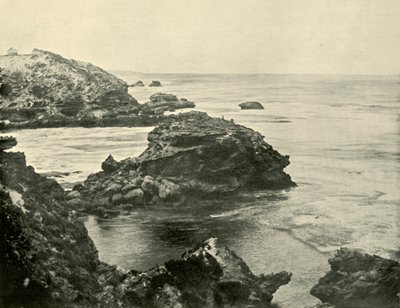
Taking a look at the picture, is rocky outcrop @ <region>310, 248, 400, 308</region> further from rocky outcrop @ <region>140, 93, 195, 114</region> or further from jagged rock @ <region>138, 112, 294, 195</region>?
rocky outcrop @ <region>140, 93, 195, 114</region>

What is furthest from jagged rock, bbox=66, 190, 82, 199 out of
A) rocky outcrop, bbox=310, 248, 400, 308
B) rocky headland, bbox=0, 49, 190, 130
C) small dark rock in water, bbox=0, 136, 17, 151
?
rocky outcrop, bbox=310, 248, 400, 308

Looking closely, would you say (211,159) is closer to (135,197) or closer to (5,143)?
(135,197)

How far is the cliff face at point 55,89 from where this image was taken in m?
13.3

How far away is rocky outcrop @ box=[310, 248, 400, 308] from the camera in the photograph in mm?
5602

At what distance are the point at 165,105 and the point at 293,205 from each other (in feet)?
32.7

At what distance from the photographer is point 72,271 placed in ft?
15.1

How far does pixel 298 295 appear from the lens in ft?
20.3

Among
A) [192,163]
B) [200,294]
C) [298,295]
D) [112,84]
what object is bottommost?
[298,295]

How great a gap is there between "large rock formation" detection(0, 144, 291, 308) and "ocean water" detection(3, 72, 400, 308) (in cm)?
110

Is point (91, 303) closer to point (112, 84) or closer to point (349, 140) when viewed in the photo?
point (349, 140)

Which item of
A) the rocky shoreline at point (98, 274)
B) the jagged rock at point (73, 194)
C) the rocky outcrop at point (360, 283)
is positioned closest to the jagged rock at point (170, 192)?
the jagged rock at point (73, 194)

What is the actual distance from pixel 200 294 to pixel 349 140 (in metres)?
7.16

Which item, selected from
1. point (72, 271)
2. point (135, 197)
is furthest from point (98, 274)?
point (135, 197)

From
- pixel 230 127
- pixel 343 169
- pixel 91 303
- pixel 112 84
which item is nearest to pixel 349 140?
pixel 343 169
